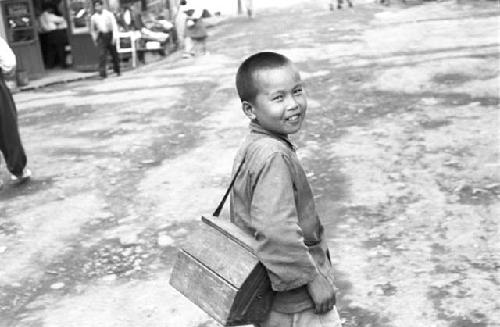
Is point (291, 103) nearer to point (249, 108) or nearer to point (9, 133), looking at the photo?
point (249, 108)

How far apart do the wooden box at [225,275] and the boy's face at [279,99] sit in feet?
1.46

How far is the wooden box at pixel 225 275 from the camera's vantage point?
268 cm

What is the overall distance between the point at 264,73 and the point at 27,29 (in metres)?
16.3

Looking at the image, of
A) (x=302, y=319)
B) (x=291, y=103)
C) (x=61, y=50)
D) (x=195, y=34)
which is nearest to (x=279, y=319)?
(x=302, y=319)

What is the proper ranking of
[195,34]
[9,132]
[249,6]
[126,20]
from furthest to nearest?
[249,6] → [126,20] → [195,34] → [9,132]

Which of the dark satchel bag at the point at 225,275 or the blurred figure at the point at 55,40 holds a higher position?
the dark satchel bag at the point at 225,275

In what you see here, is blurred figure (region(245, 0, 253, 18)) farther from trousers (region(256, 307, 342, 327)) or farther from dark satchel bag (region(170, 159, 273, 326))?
trousers (region(256, 307, 342, 327))

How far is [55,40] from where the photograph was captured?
19641 mm

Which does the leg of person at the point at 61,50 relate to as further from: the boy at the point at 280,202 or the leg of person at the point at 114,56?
the boy at the point at 280,202

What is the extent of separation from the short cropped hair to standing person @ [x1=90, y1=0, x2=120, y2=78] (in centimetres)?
1482

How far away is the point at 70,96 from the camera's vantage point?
13797 millimetres

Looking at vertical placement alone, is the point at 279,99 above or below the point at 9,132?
above

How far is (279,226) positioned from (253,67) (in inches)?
24.3

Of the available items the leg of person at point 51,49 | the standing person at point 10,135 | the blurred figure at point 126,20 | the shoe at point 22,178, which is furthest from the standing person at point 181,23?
the standing person at point 10,135
